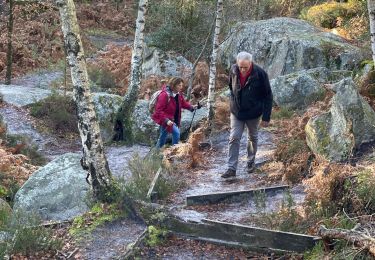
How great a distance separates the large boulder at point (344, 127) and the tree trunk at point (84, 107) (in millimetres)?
3264

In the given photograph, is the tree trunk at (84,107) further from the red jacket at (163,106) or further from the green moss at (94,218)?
the red jacket at (163,106)

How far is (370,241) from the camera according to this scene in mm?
5230

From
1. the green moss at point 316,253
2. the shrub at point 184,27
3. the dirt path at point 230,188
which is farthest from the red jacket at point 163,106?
the shrub at point 184,27

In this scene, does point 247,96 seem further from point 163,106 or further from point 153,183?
point 163,106

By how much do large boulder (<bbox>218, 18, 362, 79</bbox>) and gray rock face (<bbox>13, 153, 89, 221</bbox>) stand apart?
8.03 metres

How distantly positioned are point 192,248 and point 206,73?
41.9 feet

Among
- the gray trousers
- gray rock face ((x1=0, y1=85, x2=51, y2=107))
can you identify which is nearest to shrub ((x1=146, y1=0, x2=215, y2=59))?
gray rock face ((x1=0, y1=85, x2=51, y2=107))

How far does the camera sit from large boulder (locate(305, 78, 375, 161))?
8.12 metres

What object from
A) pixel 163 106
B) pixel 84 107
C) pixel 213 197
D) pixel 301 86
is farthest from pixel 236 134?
pixel 301 86

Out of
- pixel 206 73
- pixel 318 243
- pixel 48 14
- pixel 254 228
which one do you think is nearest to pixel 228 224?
pixel 254 228

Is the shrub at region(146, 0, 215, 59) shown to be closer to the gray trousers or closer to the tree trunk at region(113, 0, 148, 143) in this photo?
the tree trunk at region(113, 0, 148, 143)

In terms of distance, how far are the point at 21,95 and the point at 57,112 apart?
2029 mm

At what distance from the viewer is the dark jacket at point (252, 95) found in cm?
843

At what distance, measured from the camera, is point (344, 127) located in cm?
829
